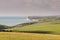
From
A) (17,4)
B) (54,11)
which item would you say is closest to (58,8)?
(54,11)

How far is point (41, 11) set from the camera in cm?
103

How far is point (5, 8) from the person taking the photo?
107 cm

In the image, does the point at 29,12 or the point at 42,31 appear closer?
the point at 42,31

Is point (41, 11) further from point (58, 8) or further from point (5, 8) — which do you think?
point (5, 8)

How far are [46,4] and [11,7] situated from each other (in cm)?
34

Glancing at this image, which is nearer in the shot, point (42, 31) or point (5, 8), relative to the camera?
point (42, 31)

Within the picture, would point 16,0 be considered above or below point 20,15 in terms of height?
above

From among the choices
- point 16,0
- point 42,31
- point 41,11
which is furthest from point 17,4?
point 42,31

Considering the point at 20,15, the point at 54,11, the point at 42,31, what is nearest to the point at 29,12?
the point at 20,15

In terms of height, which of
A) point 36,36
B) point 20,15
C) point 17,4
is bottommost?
point 36,36

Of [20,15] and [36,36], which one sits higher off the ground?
[20,15]

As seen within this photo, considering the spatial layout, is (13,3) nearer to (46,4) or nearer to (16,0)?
(16,0)

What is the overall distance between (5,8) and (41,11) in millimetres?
348

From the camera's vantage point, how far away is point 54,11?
1011mm
